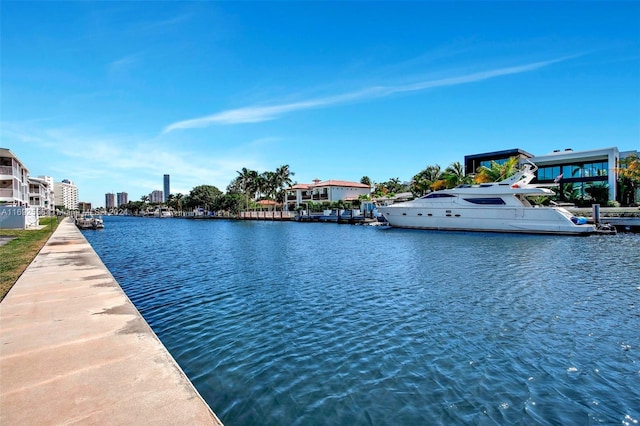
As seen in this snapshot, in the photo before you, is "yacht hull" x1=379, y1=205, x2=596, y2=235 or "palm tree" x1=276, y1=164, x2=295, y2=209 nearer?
"yacht hull" x1=379, y1=205, x2=596, y2=235

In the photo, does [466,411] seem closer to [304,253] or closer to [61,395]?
[61,395]

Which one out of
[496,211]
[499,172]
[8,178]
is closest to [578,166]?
[499,172]

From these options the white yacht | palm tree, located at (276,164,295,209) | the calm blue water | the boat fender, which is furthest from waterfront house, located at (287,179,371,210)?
the calm blue water

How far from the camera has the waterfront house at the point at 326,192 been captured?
3233 inches

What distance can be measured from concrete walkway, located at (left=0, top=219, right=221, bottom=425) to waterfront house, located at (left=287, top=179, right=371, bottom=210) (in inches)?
2796

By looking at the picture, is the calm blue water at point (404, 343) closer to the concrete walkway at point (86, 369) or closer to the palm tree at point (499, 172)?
the concrete walkway at point (86, 369)

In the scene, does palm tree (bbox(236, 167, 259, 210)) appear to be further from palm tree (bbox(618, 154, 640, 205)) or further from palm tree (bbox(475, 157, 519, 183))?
palm tree (bbox(618, 154, 640, 205))

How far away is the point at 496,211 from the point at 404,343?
33822mm

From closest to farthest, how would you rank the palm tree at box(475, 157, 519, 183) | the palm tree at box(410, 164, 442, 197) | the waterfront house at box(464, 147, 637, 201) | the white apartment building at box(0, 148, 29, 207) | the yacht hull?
the yacht hull, the white apartment building at box(0, 148, 29, 207), the palm tree at box(475, 157, 519, 183), the waterfront house at box(464, 147, 637, 201), the palm tree at box(410, 164, 442, 197)

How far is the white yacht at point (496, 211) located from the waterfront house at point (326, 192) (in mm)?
36639

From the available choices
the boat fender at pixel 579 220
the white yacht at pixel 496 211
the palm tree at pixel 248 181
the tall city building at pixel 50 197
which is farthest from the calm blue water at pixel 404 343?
the tall city building at pixel 50 197

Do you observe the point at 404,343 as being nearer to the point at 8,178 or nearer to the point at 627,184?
the point at 8,178

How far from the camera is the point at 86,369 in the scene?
4559mm

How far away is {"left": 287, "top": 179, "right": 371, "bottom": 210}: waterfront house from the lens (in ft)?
269
